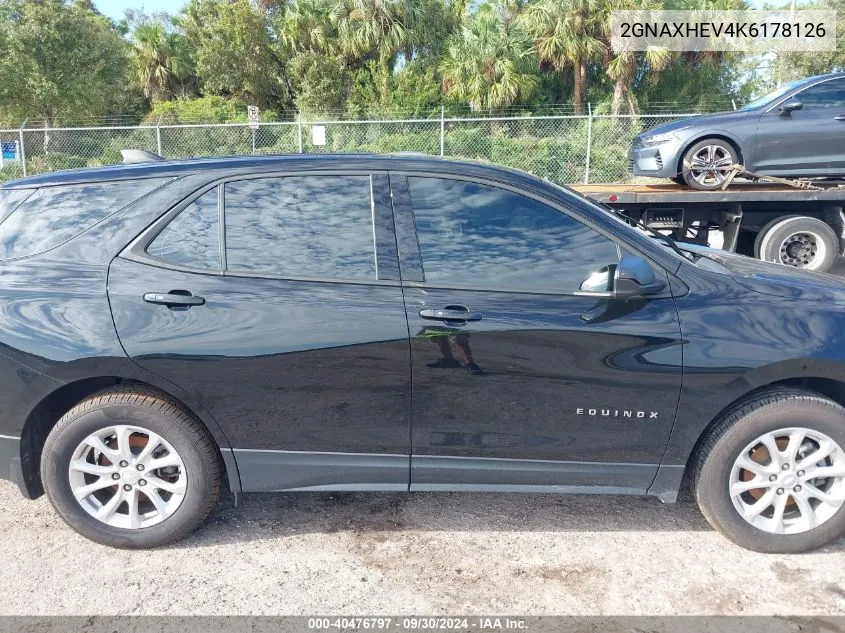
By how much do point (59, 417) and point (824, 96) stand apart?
27.5ft

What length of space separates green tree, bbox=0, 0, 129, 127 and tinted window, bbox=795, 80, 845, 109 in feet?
74.1

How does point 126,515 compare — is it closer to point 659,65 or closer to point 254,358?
point 254,358

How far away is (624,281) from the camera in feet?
8.84

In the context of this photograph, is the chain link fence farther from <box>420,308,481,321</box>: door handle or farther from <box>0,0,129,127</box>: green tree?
<box>420,308,481,321</box>: door handle

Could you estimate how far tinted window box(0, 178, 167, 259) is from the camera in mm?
2955

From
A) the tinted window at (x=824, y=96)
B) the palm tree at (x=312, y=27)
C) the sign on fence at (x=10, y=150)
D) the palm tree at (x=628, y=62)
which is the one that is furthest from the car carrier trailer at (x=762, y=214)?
the palm tree at (x=312, y=27)

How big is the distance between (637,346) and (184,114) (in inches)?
1093

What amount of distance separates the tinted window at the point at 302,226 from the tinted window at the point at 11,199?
0.99 m

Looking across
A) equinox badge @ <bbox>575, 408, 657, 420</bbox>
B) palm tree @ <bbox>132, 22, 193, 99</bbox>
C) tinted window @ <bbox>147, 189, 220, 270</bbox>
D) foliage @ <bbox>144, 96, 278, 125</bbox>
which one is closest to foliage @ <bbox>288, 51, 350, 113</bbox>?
foliage @ <bbox>144, 96, 278, 125</bbox>

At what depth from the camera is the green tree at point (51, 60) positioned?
2141cm

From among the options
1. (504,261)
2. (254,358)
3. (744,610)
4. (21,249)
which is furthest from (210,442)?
(744,610)

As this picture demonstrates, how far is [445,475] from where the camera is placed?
2.92 metres

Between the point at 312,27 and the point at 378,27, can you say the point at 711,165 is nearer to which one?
the point at 378,27

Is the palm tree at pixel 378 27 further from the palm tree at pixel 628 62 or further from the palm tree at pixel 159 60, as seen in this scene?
the palm tree at pixel 159 60
